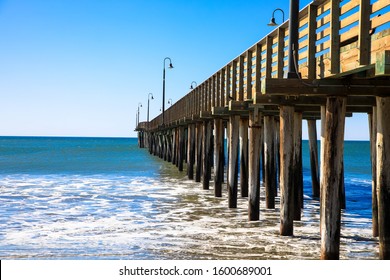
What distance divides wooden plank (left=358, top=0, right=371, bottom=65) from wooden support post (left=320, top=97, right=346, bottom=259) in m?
1.57

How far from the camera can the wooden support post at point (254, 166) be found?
508 inches

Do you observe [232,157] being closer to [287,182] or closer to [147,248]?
[287,182]

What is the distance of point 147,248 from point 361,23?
18.6 ft

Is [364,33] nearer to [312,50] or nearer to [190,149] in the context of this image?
[312,50]

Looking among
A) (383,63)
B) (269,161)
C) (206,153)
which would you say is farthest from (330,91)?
(206,153)

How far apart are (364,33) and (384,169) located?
245 cm

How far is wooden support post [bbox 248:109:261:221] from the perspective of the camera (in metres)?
12.9

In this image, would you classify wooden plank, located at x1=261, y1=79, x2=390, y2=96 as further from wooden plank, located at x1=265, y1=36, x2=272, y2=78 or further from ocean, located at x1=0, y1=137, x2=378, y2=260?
wooden plank, located at x1=265, y1=36, x2=272, y2=78

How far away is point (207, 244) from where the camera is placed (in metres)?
10.6

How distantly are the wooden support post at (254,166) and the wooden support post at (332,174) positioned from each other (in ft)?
14.1

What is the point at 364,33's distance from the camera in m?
7.03

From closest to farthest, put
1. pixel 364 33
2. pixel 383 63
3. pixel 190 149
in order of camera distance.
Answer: pixel 383 63
pixel 364 33
pixel 190 149

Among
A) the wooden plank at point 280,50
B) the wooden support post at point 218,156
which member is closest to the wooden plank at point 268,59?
the wooden plank at point 280,50
